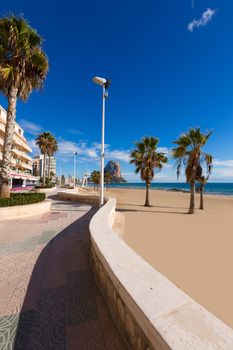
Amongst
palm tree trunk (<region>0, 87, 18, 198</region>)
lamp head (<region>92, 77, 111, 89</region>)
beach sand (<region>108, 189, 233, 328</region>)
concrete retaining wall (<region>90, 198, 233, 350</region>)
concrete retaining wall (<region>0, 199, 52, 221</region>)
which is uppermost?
lamp head (<region>92, 77, 111, 89</region>)

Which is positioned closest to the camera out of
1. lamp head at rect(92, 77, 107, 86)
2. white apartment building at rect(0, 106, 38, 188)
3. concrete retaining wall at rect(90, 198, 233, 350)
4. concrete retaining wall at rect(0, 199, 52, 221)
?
concrete retaining wall at rect(90, 198, 233, 350)

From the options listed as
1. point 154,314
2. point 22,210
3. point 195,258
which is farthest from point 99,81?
point 154,314

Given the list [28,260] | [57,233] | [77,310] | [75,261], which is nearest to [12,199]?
[57,233]

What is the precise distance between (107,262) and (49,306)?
4.33ft

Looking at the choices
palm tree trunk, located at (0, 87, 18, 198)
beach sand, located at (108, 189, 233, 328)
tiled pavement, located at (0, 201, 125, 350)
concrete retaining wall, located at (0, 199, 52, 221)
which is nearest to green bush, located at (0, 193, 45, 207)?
concrete retaining wall, located at (0, 199, 52, 221)

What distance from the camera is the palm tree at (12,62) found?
10.4 metres

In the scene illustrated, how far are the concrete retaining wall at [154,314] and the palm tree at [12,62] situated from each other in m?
9.97

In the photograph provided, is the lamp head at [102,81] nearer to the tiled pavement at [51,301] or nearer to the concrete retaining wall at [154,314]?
the tiled pavement at [51,301]

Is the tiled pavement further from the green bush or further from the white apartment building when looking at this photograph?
the white apartment building

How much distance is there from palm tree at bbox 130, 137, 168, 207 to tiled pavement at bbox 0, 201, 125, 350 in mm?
18505

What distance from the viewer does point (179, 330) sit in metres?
1.49

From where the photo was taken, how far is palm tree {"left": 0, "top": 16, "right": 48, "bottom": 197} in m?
10.4

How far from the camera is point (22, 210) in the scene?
998 centimetres

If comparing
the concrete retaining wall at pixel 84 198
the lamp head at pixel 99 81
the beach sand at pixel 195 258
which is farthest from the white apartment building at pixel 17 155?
the beach sand at pixel 195 258
